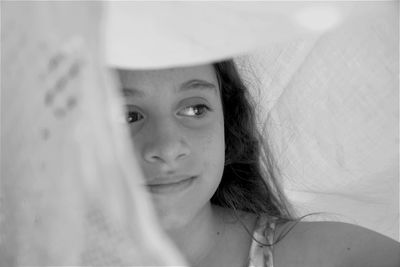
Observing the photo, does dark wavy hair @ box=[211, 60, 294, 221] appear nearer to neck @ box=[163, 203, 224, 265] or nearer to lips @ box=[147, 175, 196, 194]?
neck @ box=[163, 203, 224, 265]

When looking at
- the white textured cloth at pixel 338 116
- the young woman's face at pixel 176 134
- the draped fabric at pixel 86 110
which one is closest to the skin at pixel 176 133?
the young woman's face at pixel 176 134

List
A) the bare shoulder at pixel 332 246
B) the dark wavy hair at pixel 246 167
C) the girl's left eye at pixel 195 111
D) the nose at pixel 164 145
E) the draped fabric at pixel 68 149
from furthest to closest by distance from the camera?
the dark wavy hair at pixel 246 167, the bare shoulder at pixel 332 246, the girl's left eye at pixel 195 111, the nose at pixel 164 145, the draped fabric at pixel 68 149

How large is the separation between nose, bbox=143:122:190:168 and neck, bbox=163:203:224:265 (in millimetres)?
279

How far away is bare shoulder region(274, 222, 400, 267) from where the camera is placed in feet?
3.94

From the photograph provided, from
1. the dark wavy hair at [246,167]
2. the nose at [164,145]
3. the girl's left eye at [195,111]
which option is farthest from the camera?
the dark wavy hair at [246,167]

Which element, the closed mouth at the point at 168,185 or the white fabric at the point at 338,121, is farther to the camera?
the white fabric at the point at 338,121

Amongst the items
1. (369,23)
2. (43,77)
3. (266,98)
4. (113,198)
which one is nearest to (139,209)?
(113,198)

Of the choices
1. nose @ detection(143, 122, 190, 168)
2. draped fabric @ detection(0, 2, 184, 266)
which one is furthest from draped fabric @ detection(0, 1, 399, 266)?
nose @ detection(143, 122, 190, 168)

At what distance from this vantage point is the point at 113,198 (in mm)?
486

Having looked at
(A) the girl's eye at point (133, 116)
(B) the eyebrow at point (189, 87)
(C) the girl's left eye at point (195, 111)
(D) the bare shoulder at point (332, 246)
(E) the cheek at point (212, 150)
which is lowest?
(D) the bare shoulder at point (332, 246)

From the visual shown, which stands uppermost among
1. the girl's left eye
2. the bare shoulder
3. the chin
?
the girl's left eye

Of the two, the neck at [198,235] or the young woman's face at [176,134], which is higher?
the young woman's face at [176,134]

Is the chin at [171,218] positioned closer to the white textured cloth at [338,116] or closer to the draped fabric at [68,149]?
the white textured cloth at [338,116]

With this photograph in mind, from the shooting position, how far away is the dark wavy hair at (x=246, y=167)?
4.41 ft
